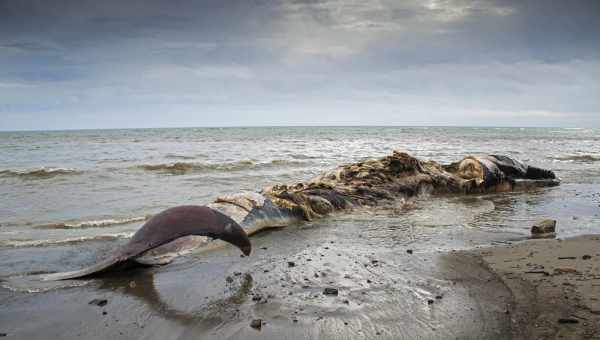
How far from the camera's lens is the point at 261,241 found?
166 inches

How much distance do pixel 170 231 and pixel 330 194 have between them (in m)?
3.03

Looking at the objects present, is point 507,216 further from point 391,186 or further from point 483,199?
point 391,186

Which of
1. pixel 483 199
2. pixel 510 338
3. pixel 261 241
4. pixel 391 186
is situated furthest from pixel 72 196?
pixel 510 338

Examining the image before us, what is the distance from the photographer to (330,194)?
18.4 ft

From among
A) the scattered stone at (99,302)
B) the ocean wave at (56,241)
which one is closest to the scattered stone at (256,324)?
the scattered stone at (99,302)

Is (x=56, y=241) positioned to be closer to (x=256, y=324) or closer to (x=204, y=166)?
(x=256, y=324)

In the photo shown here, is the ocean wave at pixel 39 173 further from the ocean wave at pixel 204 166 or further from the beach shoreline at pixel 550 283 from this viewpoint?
the beach shoreline at pixel 550 283

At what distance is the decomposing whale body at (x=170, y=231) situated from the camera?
9.46 ft

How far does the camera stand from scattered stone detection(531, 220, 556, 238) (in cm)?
430

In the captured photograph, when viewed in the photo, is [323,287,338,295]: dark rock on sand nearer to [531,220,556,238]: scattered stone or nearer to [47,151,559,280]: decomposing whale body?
[47,151,559,280]: decomposing whale body

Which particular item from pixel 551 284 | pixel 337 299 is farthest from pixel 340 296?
pixel 551 284

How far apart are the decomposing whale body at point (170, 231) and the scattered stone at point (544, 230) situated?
10.3ft

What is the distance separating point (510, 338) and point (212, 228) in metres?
1.98

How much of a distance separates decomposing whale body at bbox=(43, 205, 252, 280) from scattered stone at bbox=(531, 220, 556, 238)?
10.3 ft
